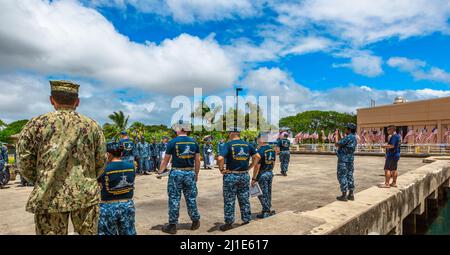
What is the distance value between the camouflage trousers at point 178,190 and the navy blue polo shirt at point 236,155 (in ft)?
2.15

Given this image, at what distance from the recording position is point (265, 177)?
590 centimetres

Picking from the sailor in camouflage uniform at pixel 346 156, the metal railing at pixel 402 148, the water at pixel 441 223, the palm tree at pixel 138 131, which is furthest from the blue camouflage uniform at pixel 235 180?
the metal railing at pixel 402 148

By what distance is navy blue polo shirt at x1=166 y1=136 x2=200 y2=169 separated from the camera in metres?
4.98

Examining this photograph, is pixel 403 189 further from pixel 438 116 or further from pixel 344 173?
pixel 438 116

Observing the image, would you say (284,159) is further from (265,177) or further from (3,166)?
(3,166)

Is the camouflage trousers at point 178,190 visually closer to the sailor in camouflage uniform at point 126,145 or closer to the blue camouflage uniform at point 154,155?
the sailor in camouflage uniform at point 126,145

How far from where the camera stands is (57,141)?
2.63 meters

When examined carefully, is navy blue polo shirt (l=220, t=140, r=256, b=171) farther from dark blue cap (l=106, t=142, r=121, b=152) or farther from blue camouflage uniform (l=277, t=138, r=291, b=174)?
blue camouflage uniform (l=277, t=138, r=291, b=174)

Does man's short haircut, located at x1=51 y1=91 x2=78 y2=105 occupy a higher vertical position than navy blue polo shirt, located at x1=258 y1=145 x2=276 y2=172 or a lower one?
higher

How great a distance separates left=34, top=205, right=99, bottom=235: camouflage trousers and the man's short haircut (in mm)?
1014

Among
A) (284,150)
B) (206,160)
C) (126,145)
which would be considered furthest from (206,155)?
(126,145)

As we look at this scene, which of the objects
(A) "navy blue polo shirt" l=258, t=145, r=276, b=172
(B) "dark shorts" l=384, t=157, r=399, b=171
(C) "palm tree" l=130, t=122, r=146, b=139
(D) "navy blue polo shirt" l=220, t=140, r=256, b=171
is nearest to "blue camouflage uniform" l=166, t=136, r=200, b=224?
(D) "navy blue polo shirt" l=220, t=140, r=256, b=171
